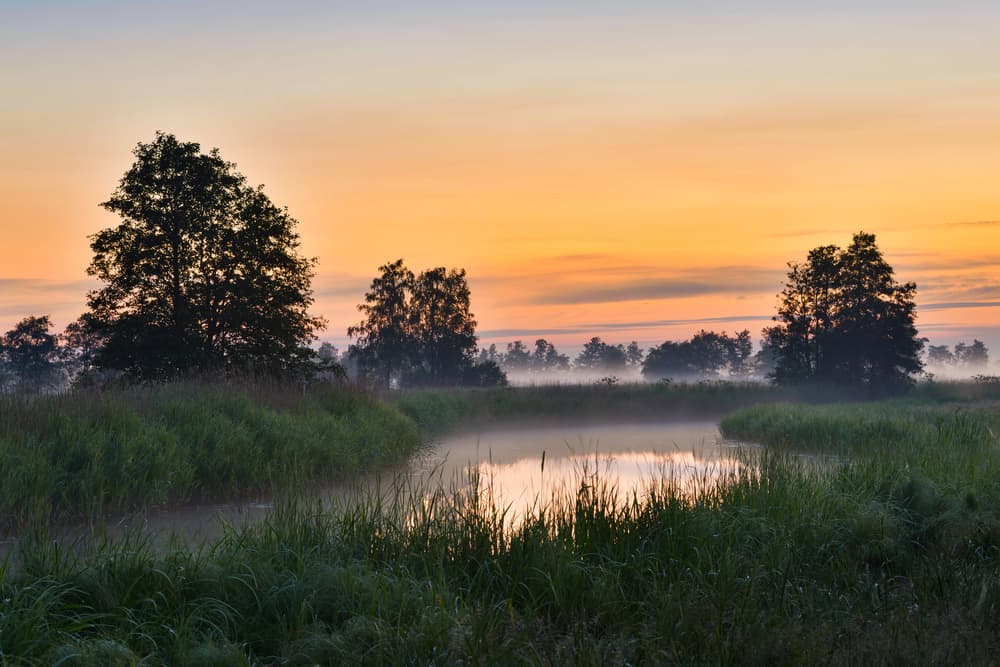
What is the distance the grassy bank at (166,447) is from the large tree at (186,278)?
7136 millimetres

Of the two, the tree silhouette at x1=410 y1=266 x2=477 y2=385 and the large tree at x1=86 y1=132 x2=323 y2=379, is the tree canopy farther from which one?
the large tree at x1=86 y1=132 x2=323 y2=379

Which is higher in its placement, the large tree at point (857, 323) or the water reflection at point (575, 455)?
the large tree at point (857, 323)

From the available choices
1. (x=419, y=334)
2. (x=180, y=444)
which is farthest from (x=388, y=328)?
(x=180, y=444)

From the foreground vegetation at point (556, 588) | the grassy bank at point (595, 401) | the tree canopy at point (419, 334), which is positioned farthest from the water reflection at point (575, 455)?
the tree canopy at point (419, 334)

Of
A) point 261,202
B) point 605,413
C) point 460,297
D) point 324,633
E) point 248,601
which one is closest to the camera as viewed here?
point 324,633

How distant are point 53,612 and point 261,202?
2245 centimetres

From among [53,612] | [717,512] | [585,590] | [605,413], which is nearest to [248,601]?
[53,612]

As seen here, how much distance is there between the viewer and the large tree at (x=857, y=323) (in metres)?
39.7

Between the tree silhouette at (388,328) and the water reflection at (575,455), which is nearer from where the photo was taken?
the water reflection at (575,455)

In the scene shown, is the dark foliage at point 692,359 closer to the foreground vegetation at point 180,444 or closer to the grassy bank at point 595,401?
the grassy bank at point 595,401

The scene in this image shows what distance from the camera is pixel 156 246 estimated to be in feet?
81.2

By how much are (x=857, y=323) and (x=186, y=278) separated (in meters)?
31.4

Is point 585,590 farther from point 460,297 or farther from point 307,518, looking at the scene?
point 460,297

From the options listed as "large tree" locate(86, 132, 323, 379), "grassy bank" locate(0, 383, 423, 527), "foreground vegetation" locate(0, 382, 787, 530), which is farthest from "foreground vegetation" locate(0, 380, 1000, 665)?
"large tree" locate(86, 132, 323, 379)
